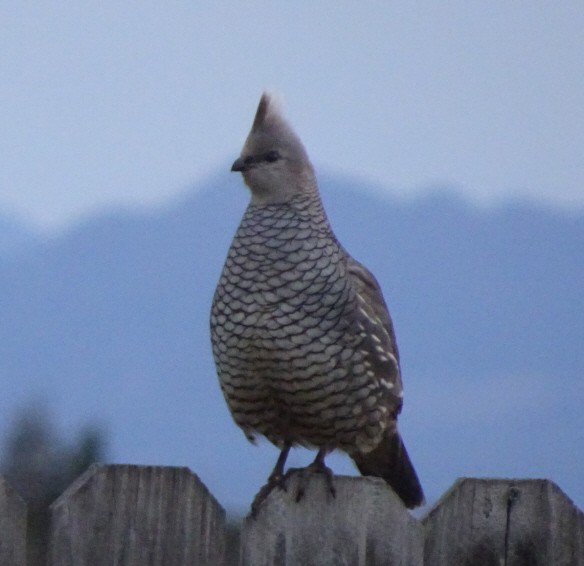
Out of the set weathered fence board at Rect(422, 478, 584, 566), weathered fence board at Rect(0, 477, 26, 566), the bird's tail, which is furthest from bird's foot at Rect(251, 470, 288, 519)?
the bird's tail

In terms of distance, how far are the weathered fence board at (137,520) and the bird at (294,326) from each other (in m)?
0.79

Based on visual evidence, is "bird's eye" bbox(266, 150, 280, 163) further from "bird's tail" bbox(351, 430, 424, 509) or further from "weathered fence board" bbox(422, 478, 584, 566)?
"weathered fence board" bbox(422, 478, 584, 566)

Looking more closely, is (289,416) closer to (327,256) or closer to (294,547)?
(327,256)

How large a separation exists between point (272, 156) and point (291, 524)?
1504 millimetres

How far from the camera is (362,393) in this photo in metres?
4.08

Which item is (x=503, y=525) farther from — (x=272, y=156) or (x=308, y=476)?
(x=272, y=156)

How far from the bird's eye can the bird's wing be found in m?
0.34

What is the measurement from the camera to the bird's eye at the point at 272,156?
4293 millimetres

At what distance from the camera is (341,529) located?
3.06 m

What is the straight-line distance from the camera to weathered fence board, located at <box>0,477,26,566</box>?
9.54 feet

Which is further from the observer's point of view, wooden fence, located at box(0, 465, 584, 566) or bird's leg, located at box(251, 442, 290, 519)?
bird's leg, located at box(251, 442, 290, 519)

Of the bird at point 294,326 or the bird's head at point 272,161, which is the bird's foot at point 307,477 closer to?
the bird at point 294,326

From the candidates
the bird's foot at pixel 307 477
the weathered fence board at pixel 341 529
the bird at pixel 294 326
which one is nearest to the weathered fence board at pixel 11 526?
the weathered fence board at pixel 341 529

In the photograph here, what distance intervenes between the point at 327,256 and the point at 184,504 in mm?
1266
